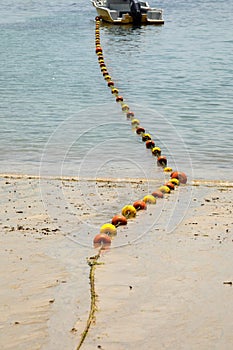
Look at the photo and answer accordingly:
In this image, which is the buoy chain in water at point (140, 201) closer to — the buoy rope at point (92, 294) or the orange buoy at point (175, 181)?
the orange buoy at point (175, 181)

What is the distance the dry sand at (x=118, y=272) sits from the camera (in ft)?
17.7

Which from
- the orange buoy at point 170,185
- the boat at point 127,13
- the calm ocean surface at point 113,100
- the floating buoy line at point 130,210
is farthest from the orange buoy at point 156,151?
the boat at point 127,13

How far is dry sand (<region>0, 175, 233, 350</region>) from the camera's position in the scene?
17.7ft

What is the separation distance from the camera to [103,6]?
3834cm

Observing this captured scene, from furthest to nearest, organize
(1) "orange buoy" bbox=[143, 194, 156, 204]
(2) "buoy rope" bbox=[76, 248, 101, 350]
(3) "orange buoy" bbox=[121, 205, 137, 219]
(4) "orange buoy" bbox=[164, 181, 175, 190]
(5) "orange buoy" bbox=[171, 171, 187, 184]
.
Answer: (5) "orange buoy" bbox=[171, 171, 187, 184] < (4) "orange buoy" bbox=[164, 181, 175, 190] < (1) "orange buoy" bbox=[143, 194, 156, 204] < (3) "orange buoy" bbox=[121, 205, 137, 219] < (2) "buoy rope" bbox=[76, 248, 101, 350]

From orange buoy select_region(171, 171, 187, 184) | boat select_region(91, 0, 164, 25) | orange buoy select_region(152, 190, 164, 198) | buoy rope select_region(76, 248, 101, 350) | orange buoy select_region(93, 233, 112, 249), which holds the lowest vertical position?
boat select_region(91, 0, 164, 25)

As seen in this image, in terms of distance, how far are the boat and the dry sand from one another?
27.3 metres

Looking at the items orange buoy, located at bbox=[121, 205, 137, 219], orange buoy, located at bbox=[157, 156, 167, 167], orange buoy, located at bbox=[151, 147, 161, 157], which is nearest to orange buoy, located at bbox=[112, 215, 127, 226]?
orange buoy, located at bbox=[121, 205, 137, 219]

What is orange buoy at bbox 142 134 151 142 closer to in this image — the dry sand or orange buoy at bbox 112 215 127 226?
the dry sand

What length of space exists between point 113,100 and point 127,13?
19943mm

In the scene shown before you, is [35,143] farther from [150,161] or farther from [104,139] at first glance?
[150,161]

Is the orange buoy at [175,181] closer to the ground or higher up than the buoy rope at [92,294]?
closer to the ground

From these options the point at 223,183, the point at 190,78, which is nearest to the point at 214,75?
the point at 190,78

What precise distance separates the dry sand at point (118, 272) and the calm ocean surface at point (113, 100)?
2.05 metres
